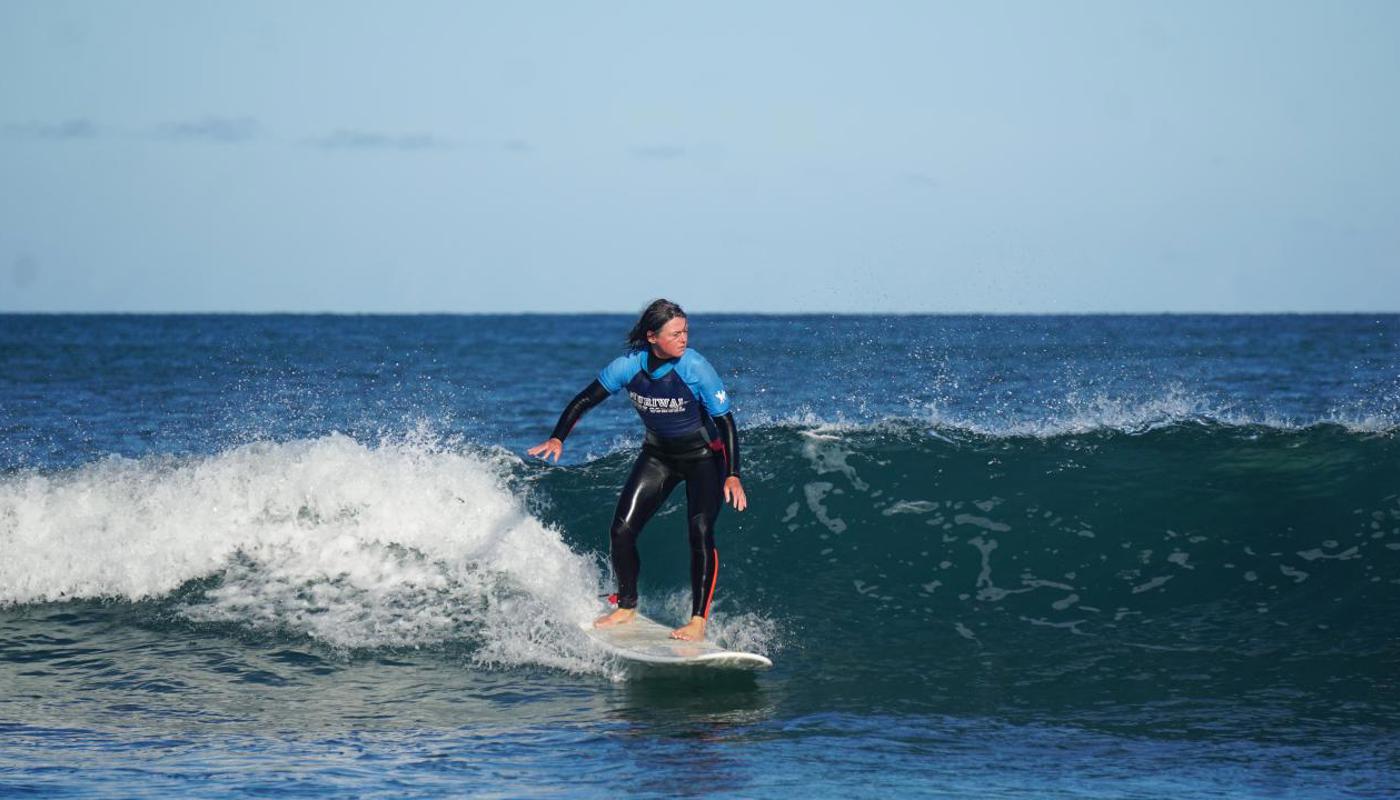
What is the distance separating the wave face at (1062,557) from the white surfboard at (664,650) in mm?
501

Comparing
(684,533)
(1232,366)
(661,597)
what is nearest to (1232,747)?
(661,597)

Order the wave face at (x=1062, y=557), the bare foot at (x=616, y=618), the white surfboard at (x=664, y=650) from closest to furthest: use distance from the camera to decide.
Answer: the white surfboard at (x=664, y=650) → the wave face at (x=1062, y=557) → the bare foot at (x=616, y=618)

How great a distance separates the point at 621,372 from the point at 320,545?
3798mm

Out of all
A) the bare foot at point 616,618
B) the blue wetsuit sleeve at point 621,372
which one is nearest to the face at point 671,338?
the blue wetsuit sleeve at point 621,372

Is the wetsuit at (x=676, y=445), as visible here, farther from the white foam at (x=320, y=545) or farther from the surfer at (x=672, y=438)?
the white foam at (x=320, y=545)

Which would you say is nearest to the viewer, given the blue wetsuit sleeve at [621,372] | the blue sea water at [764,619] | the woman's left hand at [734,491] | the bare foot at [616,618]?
the blue sea water at [764,619]

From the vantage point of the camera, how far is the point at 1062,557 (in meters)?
10.4

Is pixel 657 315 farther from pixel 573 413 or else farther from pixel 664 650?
pixel 664 650

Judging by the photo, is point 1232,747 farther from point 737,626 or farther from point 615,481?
point 615,481

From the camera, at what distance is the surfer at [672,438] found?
785 cm

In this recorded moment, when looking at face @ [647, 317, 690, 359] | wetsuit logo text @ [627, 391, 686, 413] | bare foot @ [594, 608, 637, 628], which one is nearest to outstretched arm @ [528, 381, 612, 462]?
wetsuit logo text @ [627, 391, 686, 413]

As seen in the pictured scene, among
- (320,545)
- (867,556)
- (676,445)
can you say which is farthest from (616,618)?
(320,545)

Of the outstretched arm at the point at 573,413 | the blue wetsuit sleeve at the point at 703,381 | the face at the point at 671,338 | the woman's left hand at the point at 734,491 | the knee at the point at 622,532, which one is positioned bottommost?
the knee at the point at 622,532

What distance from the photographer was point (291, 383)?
3478 cm
